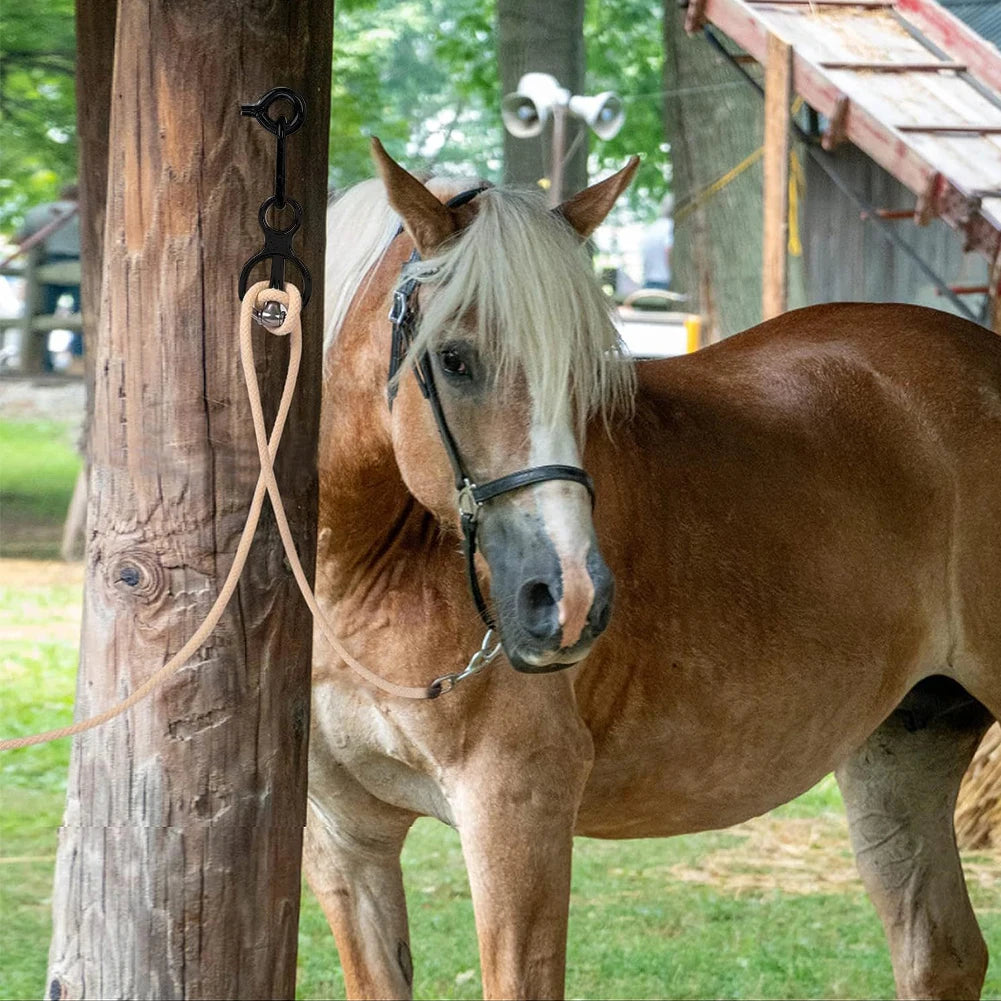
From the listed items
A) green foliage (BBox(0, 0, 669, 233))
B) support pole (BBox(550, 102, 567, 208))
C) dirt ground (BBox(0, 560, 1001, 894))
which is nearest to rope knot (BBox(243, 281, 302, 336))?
dirt ground (BBox(0, 560, 1001, 894))

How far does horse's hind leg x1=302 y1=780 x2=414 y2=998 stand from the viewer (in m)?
3.16

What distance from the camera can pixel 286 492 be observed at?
2170 millimetres

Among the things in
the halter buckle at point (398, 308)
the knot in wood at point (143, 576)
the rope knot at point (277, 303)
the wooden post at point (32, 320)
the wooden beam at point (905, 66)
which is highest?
the rope knot at point (277, 303)

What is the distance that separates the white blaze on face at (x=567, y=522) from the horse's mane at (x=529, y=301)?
0.05 m

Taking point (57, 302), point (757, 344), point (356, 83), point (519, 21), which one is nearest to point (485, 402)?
point (757, 344)

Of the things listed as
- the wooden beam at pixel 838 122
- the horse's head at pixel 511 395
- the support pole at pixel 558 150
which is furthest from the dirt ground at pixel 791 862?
the support pole at pixel 558 150

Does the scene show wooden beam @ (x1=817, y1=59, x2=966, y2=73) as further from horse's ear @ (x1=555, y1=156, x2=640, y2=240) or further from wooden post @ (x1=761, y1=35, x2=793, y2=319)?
horse's ear @ (x1=555, y1=156, x2=640, y2=240)

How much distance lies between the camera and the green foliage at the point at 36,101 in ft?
37.2

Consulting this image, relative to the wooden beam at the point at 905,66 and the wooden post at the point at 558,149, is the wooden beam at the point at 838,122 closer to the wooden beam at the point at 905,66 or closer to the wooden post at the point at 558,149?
the wooden beam at the point at 905,66

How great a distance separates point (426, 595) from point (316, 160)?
0.93 metres

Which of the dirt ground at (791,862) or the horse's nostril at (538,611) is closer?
the horse's nostril at (538,611)

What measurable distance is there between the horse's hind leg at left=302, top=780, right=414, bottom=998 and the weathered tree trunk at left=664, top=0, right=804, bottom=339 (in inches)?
265

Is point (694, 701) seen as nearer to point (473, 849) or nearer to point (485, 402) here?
point (473, 849)

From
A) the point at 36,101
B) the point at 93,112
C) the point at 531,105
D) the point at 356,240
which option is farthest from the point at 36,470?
the point at 356,240
